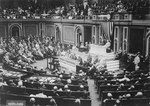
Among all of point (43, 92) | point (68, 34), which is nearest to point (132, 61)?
point (43, 92)

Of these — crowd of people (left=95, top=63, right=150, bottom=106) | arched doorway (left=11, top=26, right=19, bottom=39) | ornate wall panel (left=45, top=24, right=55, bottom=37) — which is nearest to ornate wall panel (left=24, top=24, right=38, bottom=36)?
arched doorway (left=11, top=26, right=19, bottom=39)

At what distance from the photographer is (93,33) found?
65.1 feet

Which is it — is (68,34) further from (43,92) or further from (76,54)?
(43,92)

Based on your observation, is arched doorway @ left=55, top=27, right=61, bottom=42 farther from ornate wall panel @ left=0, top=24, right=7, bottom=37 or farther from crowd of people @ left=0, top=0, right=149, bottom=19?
ornate wall panel @ left=0, top=24, right=7, bottom=37

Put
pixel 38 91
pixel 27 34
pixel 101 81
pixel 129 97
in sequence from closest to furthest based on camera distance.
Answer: pixel 129 97
pixel 38 91
pixel 101 81
pixel 27 34

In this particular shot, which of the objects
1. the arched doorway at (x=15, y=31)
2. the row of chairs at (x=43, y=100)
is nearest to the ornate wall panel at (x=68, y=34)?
the arched doorway at (x=15, y=31)

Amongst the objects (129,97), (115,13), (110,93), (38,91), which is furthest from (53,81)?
(115,13)

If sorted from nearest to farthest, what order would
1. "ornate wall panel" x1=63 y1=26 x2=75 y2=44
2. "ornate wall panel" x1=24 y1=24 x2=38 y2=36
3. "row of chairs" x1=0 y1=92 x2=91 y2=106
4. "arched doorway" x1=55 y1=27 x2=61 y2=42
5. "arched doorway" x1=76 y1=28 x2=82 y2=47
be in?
"row of chairs" x1=0 y1=92 x2=91 y2=106, "arched doorway" x1=76 y1=28 x2=82 y2=47, "ornate wall panel" x1=63 y1=26 x2=75 y2=44, "arched doorway" x1=55 y1=27 x2=61 y2=42, "ornate wall panel" x1=24 y1=24 x2=38 y2=36

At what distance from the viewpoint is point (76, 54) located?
719 inches

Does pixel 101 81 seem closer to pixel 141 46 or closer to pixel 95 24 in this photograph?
pixel 141 46

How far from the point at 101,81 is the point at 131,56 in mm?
5271

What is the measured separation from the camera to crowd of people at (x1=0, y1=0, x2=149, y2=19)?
51.2 ft

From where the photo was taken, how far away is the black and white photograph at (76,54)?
9.58m

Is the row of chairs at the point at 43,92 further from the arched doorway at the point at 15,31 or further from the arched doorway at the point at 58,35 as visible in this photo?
the arched doorway at the point at 15,31
